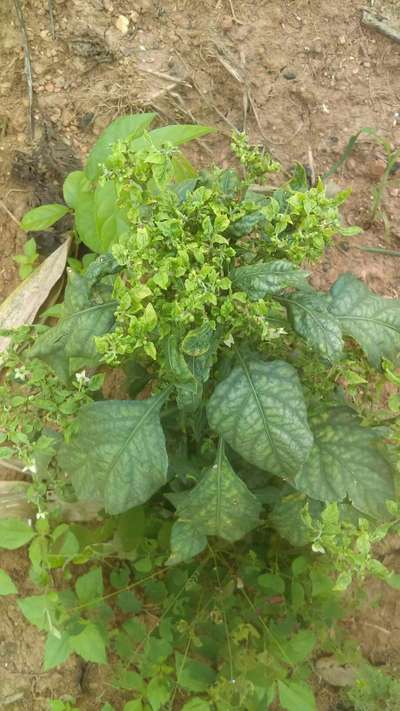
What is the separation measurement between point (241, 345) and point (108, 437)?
1.45 feet

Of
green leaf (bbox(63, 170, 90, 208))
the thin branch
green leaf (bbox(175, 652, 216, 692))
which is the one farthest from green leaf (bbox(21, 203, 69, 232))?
green leaf (bbox(175, 652, 216, 692))

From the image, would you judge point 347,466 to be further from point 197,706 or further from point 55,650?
point 55,650

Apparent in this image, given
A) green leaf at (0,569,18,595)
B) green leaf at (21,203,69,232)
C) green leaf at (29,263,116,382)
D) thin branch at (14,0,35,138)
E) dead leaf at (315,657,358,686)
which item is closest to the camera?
green leaf at (29,263,116,382)

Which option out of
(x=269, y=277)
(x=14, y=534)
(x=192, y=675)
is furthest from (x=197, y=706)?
(x=269, y=277)

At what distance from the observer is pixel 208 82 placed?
3.10 m

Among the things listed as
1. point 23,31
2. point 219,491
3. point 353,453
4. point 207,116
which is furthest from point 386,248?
point 23,31

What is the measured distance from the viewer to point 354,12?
312 cm

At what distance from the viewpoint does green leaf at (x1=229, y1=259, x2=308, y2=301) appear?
159cm

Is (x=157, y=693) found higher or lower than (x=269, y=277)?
lower

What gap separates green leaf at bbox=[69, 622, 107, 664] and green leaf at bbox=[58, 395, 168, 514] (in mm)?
594

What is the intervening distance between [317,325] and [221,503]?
0.60 m

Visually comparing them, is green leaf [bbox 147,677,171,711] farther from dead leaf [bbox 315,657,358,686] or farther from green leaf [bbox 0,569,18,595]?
dead leaf [bbox 315,657,358,686]

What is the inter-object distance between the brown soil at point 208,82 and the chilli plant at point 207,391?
22.9 inches

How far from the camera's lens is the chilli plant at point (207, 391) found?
1.58 metres
